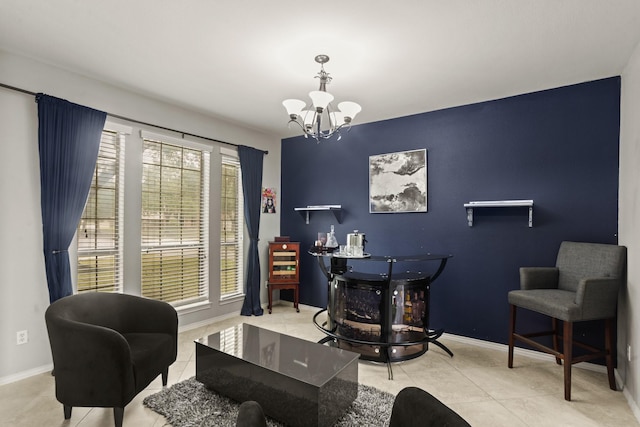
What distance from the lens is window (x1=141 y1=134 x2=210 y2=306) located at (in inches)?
145

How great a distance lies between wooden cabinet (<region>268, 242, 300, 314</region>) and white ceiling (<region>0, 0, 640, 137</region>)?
7.20ft

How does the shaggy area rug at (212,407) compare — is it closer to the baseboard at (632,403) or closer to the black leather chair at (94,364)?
the black leather chair at (94,364)

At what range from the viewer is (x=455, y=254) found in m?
3.74

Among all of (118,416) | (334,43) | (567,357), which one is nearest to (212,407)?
(118,416)

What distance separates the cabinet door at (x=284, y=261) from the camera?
4828 mm

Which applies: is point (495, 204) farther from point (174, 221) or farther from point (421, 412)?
point (174, 221)

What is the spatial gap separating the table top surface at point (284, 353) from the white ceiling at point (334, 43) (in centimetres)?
227

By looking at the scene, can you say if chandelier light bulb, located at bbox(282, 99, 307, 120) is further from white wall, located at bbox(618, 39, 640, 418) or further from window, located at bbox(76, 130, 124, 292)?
white wall, located at bbox(618, 39, 640, 418)

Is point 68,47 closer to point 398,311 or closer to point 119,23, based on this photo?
point 119,23

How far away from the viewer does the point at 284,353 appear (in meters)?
2.38

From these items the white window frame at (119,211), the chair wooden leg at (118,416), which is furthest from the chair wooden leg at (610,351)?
the white window frame at (119,211)

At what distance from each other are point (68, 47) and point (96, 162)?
1.01m

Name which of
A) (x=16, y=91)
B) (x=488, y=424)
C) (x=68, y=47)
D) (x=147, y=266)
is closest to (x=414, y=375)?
(x=488, y=424)

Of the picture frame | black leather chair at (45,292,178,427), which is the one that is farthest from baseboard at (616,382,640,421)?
black leather chair at (45,292,178,427)
